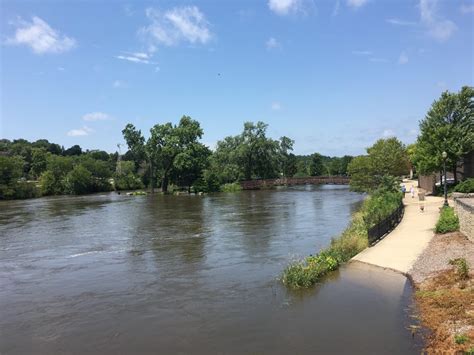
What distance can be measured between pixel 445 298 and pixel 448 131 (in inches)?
1362

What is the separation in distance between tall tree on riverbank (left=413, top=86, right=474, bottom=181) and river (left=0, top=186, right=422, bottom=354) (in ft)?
69.1

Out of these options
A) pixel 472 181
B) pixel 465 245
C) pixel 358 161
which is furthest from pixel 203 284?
pixel 358 161

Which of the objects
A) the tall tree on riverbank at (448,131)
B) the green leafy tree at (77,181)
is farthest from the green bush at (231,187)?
the tall tree on riverbank at (448,131)

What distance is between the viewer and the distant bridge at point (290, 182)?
3489 inches

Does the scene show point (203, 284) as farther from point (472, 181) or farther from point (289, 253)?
point (472, 181)

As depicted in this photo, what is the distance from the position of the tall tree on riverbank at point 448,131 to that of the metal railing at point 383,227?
57.8 ft

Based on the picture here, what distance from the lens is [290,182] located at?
317 ft

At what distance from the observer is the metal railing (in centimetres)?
2158

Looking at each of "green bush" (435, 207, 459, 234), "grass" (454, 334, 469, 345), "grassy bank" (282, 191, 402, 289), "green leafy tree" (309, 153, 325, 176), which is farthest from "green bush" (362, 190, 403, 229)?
"green leafy tree" (309, 153, 325, 176)

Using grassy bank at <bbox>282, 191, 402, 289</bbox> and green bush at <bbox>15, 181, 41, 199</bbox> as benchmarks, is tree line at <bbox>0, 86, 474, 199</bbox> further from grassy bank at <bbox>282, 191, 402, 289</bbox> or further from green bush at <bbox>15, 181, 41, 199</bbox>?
grassy bank at <bbox>282, 191, 402, 289</bbox>

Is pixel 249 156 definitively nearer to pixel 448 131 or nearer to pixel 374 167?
pixel 374 167

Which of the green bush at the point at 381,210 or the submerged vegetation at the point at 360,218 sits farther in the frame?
the green bush at the point at 381,210

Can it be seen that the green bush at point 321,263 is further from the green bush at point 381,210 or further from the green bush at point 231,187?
the green bush at point 231,187

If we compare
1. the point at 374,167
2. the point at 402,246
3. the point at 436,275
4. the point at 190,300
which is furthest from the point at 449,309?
the point at 374,167
